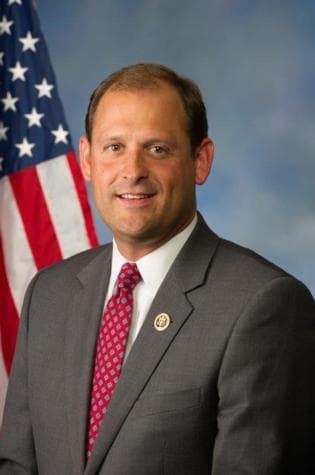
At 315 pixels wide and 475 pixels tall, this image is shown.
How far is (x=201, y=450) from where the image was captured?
8.10 ft

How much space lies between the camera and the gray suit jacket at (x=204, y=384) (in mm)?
2398

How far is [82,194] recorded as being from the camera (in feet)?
13.7

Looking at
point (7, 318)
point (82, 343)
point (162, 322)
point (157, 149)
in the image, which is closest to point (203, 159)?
point (157, 149)

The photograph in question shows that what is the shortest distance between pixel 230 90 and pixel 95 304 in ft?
8.34

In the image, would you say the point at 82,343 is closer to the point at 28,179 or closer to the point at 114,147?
the point at 114,147

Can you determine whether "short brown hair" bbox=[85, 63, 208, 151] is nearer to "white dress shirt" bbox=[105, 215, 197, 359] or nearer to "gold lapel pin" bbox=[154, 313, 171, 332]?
"white dress shirt" bbox=[105, 215, 197, 359]

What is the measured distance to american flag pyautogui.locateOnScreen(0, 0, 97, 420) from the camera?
414 cm

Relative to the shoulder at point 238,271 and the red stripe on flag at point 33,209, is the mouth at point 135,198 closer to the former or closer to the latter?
the shoulder at point 238,271

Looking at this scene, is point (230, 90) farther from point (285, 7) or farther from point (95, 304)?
point (95, 304)

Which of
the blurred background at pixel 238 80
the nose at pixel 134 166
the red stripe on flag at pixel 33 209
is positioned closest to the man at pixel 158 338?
the nose at pixel 134 166

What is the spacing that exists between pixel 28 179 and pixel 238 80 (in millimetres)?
1480

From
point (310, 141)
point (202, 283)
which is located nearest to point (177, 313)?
point (202, 283)

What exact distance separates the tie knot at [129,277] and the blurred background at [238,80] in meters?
2.41

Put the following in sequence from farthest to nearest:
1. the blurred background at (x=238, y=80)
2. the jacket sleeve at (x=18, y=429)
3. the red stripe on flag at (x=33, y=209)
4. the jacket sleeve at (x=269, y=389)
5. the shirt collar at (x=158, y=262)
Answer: the blurred background at (x=238, y=80) → the red stripe on flag at (x=33, y=209) → the jacket sleeve at (x=18, y=429) → the shirt collar at (x=158, y=262) → the jacket sleeve at (x=269, y=389)
